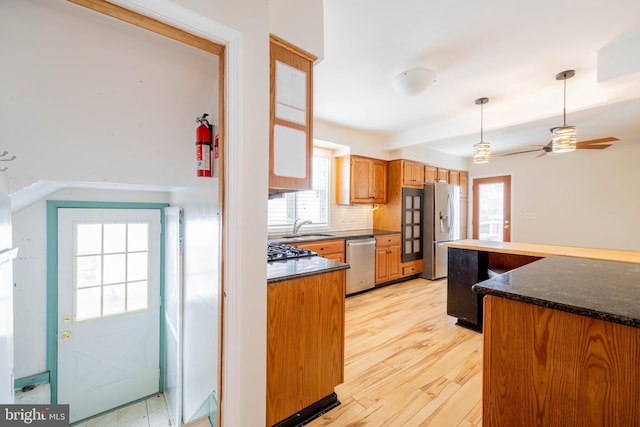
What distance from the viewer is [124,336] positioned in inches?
106

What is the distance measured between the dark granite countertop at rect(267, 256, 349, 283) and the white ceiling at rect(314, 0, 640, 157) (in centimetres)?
176

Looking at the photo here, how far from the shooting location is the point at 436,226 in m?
4.84

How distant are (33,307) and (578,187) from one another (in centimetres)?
752

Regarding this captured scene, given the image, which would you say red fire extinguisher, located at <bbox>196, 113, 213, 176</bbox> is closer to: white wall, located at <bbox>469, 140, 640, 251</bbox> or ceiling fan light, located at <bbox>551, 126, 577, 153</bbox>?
ceiling fan light, located at <bbox>551, 126, 577, 153</bbox>

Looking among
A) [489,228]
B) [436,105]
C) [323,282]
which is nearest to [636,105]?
[436,105]

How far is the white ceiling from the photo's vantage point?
1.81 meters

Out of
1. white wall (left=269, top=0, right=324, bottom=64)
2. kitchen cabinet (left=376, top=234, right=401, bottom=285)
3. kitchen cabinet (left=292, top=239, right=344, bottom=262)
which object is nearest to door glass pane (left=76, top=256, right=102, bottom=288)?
kitchen cabinet (left=292, top=239, right=344, bottom=262)

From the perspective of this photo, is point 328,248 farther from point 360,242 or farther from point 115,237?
point 115,237

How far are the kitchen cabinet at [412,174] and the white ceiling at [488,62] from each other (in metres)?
1.00

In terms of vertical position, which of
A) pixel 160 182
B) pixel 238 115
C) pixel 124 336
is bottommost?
pixel 124 336

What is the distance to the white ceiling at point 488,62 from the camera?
1809mm

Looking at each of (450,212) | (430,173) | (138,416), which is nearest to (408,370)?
(138,416)

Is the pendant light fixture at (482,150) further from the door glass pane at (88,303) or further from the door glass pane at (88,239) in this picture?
the door glass pane at (88,303)

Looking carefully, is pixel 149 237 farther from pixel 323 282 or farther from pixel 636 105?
pixel 636 105
